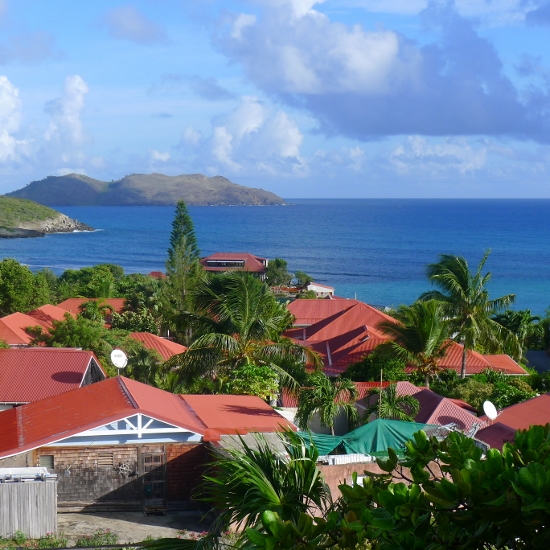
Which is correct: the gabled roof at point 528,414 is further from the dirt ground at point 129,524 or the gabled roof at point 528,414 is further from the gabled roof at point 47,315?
the gabled roof at point 47,315

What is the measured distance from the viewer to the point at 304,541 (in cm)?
416

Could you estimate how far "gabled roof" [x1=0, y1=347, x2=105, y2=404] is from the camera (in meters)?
18.2

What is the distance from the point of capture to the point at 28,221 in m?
155

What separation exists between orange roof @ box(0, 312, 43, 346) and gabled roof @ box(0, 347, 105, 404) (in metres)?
5.42

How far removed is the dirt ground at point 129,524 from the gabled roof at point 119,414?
1271 mm

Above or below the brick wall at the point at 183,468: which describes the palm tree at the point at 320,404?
above

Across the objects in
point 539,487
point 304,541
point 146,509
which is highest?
point 539,487

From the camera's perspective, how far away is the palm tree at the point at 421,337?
22328mm

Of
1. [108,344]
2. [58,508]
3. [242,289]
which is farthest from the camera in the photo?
[108,344]

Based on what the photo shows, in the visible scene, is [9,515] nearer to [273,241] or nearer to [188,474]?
[188,474]

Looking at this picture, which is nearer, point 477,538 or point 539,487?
point 539,487

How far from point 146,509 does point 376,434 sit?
3.96m

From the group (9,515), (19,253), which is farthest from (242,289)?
(19,253)

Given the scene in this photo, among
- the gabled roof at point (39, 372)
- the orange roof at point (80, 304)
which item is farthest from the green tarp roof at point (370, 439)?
the orange roof at point (80, 304)
